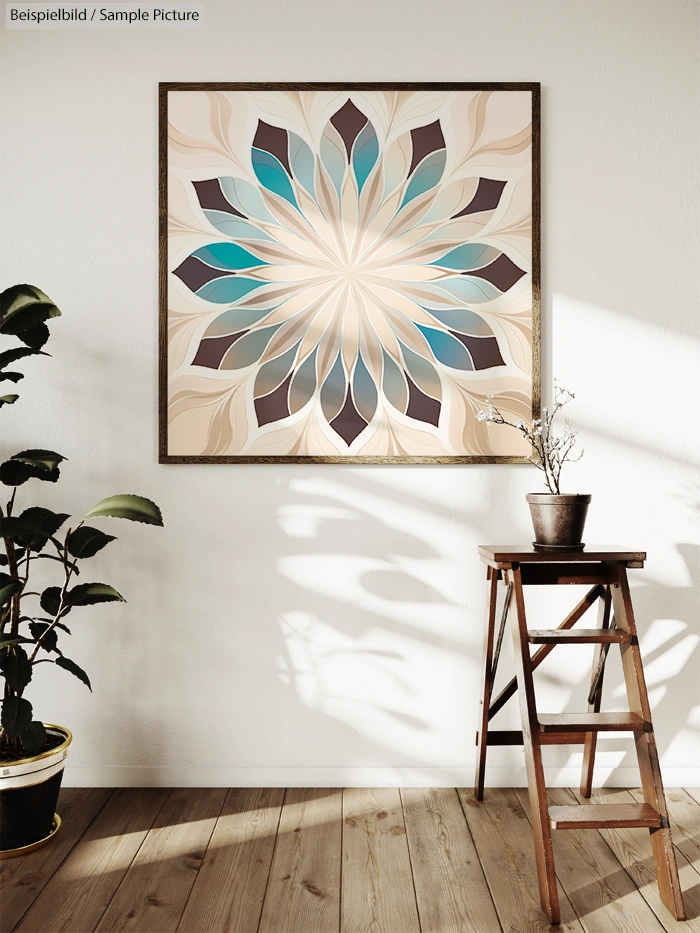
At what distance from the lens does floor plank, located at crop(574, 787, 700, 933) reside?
63.0 inches

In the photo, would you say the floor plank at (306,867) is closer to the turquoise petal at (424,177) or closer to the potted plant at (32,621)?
the potted plant at (32,621)

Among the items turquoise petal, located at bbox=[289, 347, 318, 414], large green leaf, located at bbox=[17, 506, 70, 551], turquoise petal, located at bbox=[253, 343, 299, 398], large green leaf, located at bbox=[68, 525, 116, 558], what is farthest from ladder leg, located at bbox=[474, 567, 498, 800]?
large green leaf, located at bbox=[17, 506, 70, 551]

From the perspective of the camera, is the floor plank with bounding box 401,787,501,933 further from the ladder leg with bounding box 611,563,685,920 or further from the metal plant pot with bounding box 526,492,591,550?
the metal plant pot with bounding box 526,492,591,550

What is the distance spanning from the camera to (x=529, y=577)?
1906 mm

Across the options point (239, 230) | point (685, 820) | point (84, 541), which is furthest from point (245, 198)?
point (685, 820)

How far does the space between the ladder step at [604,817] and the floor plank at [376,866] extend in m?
0.40

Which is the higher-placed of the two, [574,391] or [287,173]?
[287,173]

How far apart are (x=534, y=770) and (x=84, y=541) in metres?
1.32

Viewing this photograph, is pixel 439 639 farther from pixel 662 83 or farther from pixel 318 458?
pixel 662 83

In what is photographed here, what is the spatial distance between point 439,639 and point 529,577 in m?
0.50

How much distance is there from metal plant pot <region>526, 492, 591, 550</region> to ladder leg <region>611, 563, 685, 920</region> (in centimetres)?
14

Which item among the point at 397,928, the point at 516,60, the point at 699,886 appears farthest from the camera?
the point at 516,60

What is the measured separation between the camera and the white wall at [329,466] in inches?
88.6

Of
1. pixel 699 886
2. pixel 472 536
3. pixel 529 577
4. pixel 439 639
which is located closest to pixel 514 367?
pixel 472 536
